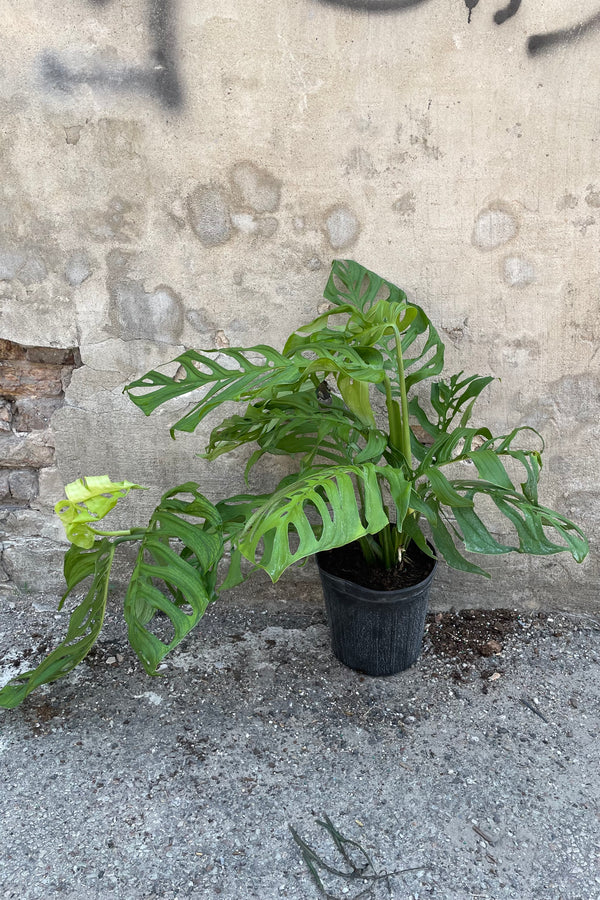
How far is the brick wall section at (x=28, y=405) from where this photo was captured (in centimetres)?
186

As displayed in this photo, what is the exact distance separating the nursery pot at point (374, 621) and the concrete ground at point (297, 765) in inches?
2.1

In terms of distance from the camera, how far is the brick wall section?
1.86 metres

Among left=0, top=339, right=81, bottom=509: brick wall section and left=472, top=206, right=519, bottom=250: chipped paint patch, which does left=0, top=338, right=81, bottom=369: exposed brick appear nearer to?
left=0, top=339, right=81, bottom=509: brick wall section

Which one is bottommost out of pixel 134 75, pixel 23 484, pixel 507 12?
pixel 23 484

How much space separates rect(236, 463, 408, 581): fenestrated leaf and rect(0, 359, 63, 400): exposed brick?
0.86 meters

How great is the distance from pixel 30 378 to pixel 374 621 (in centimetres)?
115

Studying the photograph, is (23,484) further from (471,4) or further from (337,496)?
(471,4)

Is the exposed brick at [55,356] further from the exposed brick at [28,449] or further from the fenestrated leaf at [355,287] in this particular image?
the fenestrated leaf at [355,287]

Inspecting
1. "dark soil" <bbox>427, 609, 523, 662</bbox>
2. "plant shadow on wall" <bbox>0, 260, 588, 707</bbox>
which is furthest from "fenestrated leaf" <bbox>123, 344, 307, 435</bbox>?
"dark soil" <bbox>427, 609, 523, 662</bbox>

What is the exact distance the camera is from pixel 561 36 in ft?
5.02

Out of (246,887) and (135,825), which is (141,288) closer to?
(135,825)

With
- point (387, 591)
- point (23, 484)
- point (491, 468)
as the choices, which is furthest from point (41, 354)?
point (491, 468)

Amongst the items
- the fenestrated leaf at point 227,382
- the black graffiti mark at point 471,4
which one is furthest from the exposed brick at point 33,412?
the black graffiti mark at point 471,4

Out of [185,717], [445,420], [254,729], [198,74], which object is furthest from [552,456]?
[198,74]
